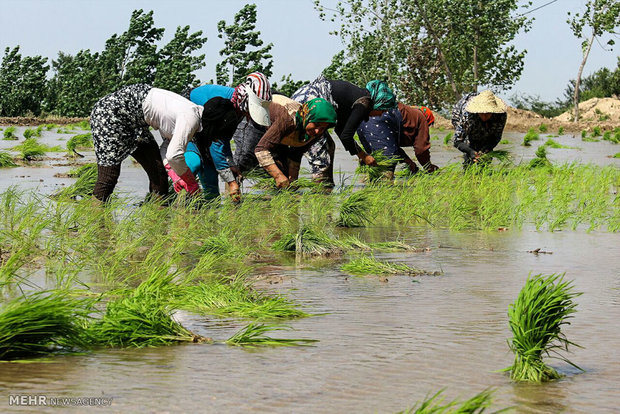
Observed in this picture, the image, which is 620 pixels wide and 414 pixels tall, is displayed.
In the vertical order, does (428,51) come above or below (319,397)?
above

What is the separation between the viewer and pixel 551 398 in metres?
2.28

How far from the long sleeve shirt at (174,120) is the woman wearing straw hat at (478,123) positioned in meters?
4.11

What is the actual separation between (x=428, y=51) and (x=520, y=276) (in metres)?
34.2

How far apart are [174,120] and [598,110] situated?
37.6 meters

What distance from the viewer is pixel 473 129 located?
32.2 ft

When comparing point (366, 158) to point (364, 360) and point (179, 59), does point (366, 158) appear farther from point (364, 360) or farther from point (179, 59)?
point (179, 59)

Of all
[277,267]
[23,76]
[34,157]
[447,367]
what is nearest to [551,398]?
[447,367]

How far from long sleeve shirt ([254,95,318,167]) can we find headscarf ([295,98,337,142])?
0.08 m

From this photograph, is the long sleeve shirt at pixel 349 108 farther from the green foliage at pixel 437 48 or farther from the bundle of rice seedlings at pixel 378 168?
the green foliage at pixel 437 48

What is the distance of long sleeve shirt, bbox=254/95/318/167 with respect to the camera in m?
6.96

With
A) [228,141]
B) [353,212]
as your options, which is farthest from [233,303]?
[228,141]

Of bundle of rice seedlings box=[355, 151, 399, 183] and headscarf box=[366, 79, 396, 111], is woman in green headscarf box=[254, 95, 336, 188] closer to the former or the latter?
headscarf box=[366, 79, 396, 111]

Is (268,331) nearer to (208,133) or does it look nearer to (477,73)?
(208,133)

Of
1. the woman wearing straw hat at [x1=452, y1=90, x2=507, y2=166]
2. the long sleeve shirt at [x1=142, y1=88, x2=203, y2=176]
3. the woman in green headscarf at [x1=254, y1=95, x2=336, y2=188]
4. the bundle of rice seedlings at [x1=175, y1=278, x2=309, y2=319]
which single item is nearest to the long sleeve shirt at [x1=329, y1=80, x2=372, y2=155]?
the woman in green headscarf at [x1=254, y1=95, x2=336, y2=188]
